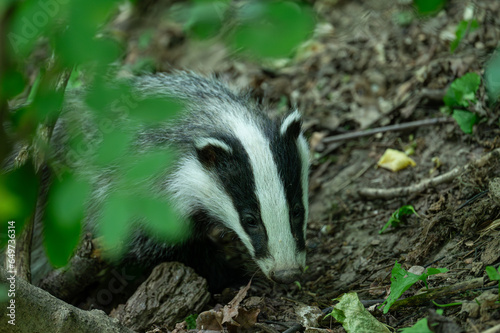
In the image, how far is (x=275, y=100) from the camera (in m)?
7.29

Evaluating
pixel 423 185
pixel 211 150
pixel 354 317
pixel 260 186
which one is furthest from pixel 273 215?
pixel 423 185

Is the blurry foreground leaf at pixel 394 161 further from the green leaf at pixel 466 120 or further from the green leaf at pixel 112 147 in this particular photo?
the green leaf at pixel 112 147

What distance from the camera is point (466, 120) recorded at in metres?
5.02

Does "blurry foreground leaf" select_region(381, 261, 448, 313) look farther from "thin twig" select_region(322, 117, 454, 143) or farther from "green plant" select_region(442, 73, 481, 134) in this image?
"thin twig" select_region(322, 117, 454, 143)

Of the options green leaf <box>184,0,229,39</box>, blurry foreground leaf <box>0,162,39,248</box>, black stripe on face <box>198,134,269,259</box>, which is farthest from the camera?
black stripe on face <box>198,134,269,259</box>

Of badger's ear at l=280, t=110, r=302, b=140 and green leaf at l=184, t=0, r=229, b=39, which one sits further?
badger's ear at l=280, t=110, r=302, b=140

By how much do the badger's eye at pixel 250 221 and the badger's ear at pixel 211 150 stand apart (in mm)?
514

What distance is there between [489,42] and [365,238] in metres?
2.89

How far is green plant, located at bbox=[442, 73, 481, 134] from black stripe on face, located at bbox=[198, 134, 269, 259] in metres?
2.22

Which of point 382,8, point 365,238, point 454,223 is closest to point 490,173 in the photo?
point 454,223

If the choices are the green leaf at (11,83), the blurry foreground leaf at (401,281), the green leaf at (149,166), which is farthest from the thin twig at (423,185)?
the green leaf at (11,83)

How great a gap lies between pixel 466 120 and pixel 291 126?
1.78 metres

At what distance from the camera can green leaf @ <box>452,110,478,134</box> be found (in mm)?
4984

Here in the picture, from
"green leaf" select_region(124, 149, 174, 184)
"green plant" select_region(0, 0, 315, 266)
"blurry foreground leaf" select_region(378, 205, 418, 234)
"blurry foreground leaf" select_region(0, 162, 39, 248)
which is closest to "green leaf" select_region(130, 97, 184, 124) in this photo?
"green plant" select_region(0, 0, 315, 266)
